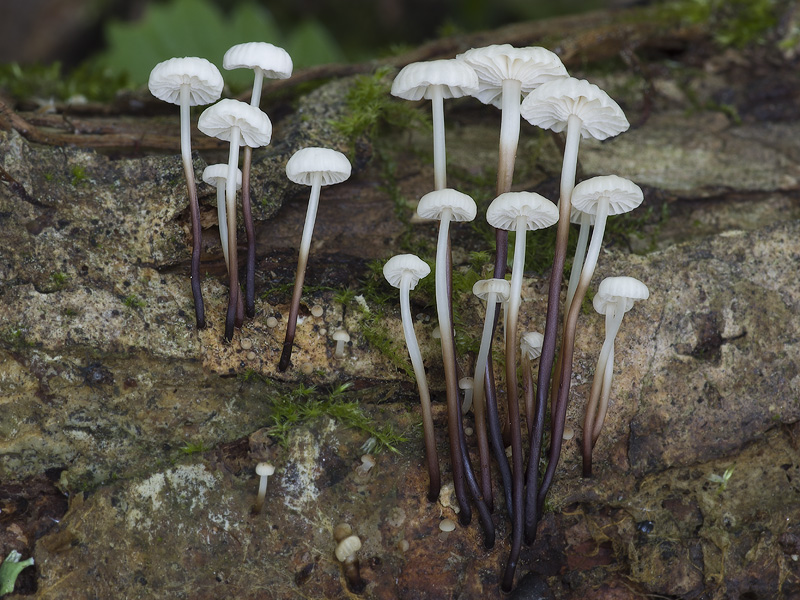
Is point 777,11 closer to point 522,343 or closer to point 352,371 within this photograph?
point 522,343

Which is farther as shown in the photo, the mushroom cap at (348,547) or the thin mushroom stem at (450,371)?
the thin mushroom stem at (450,371)

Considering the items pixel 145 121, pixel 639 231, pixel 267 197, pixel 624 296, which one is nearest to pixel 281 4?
pixel 145 121

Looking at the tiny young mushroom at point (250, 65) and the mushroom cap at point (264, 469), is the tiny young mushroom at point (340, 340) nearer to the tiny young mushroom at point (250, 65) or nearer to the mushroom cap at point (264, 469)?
the tiny young mushroom at point (250, 65)

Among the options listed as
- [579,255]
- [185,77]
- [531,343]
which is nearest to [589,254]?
[579,255]

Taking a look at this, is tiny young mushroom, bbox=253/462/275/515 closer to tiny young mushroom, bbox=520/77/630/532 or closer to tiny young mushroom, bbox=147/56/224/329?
tiny young mushroom, bbox=147/56/224/329

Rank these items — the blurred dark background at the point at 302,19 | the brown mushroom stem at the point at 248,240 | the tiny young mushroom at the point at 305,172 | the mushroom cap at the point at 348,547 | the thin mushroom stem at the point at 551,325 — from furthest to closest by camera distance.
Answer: the blurred dark background at the point at 302,19 < the brown mushroom stem at the point at 248,240 < the tiny young mushroom at the point at 305,172 < the thin mushroom stem at the point at 551,325 < the mushroom cap at the point at 348,547

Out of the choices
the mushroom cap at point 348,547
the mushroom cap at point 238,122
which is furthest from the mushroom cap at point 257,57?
the mushroom cap at point 348,547

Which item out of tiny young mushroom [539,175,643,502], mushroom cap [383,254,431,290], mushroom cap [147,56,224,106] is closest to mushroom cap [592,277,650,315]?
tiny young mushroom [539,175,643,502]
